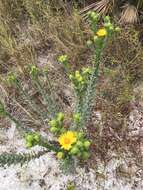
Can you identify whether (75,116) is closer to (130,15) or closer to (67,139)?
(67,139)

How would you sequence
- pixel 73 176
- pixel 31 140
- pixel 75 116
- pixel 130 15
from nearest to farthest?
pixel 31 140 → pixel 75 116 → pixel 73 176 → pixel 130 15

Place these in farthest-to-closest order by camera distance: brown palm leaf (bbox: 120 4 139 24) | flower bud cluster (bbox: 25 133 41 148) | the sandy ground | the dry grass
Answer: brown palm leaf (bbox: 120 4 139 24) < the dry grass < the sandy ground < flower bud cluster (bbox: 25 133 41 148)

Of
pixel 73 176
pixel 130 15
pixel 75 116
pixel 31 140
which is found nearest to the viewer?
pixel 31 140

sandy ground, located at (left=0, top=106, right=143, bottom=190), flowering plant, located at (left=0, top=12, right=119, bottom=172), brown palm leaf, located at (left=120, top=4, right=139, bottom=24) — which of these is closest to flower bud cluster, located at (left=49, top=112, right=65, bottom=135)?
flowering plant, located at (left=0, top=12, right=119, bottom=172)

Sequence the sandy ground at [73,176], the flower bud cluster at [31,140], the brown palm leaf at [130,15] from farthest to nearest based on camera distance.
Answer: the brown palm leaf at [130,15] < the sandy ground at [73,176] < the flower bud cluster at [31,140]

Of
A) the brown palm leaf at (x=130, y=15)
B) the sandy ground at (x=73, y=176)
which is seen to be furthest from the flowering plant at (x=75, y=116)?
the brown palm leaf at (x=130, y=15)

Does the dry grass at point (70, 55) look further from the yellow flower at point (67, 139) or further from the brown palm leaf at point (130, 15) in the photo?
the yellow flower at point (67, 139)

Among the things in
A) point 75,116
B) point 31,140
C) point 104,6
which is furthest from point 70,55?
point 31,140

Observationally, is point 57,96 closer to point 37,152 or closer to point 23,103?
point 23,103

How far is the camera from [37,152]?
2656 mm

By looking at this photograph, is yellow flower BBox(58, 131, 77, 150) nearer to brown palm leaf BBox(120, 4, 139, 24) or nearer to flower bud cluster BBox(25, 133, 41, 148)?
flower bud cluster BBox(25, 133, 41, 148)

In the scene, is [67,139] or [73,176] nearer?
[67,139]

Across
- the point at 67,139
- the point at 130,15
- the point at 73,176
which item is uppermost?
the point at 130,15

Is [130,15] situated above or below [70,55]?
above
